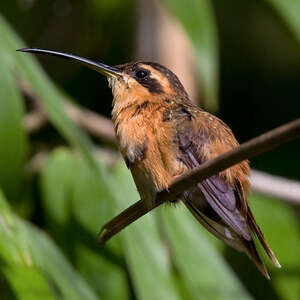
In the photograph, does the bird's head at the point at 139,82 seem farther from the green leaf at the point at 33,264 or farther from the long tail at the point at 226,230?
the green leaf at the point at 33,264

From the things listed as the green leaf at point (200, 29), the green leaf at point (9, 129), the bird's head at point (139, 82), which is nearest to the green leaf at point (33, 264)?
the green leaf at point (9, 129)

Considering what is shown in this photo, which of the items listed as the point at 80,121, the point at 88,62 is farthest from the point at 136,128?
the point at 80,121

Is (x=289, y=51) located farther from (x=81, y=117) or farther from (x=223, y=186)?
(x=223, y=186)

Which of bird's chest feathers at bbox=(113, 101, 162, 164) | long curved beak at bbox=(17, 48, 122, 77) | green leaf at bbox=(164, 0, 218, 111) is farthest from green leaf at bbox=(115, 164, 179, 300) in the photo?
green leaf at bbox=(164, 0, 218, 111)

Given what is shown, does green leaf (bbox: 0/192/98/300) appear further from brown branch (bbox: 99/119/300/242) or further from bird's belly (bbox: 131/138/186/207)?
bird's belly (bbox: 131/138/186/207)

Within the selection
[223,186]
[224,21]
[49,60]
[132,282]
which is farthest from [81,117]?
[224,21]

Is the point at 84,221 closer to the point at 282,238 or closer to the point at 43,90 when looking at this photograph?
the point at 43,90
